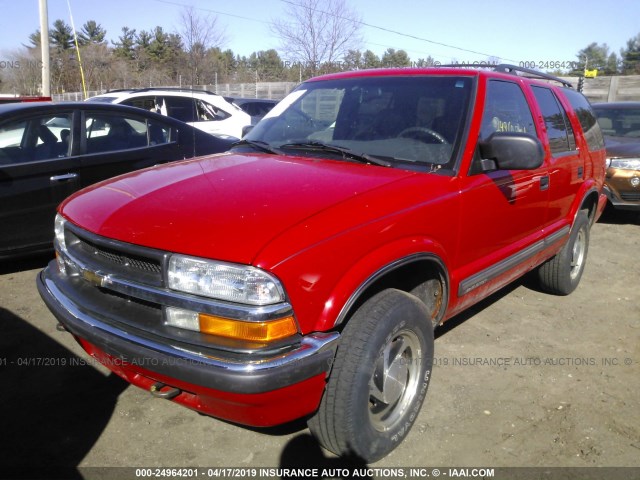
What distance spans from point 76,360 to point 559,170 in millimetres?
3717

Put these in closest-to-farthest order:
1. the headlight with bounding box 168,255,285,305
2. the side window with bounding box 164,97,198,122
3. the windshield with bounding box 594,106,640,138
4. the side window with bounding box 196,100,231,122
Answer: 1. the headlight with bounding box 168,255,285,305
2. the windshield with bounding box 594,106,640,138
3. the side window with bounding box 164,97,198,122
4. the side window with bounding box 196,100,231,122

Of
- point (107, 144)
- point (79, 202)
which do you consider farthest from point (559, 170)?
point (107, 144)

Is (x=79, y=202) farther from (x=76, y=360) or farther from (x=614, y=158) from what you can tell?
(x=614, y=158)

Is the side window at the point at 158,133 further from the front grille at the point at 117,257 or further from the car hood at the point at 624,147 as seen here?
the car hood at the point at 624,147

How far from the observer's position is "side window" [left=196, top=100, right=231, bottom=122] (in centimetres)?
1041

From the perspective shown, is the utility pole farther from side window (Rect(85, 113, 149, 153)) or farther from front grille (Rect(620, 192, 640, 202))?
front grille (Rect(620, 192, 640, 202))

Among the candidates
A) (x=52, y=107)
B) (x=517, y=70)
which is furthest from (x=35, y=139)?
(x=517, y=70)

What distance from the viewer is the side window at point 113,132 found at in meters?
5.21

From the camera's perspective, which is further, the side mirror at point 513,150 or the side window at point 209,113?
the side window at point 209,113

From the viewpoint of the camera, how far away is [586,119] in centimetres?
489

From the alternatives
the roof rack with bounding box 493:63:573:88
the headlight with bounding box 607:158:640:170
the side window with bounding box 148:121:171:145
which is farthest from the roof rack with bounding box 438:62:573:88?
the headlight with bounding box 607:158:640:170

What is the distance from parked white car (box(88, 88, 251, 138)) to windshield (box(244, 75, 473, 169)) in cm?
678

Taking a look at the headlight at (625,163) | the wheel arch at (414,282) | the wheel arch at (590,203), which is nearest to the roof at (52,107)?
the wheel arch at (414,282)

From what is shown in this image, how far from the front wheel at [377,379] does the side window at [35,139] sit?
12.6 ft
